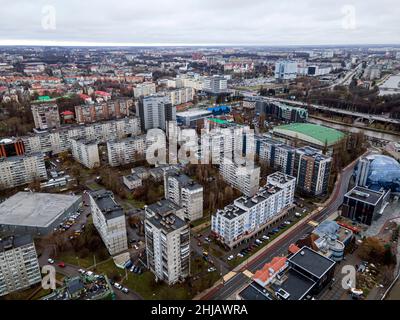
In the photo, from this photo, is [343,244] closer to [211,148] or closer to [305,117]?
[211,148]

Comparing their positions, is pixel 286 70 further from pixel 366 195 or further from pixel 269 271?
pixel 269 271

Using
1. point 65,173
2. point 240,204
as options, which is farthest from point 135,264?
point 65,173

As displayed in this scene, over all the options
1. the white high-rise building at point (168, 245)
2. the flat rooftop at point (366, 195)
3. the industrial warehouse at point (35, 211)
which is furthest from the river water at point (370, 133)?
the industrial warehouse at point (35, 211)

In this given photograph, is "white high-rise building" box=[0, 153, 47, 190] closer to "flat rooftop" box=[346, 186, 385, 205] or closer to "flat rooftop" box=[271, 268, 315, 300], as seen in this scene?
"flat rooftop" box=[271, 268, 315, 300]

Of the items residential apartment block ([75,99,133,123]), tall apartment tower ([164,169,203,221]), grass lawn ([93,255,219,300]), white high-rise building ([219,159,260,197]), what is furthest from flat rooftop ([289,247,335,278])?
residential apartment block ([75,99,133,123])

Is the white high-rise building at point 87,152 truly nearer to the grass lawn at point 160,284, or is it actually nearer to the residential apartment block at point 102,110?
the residential apartment block at point 102,110
